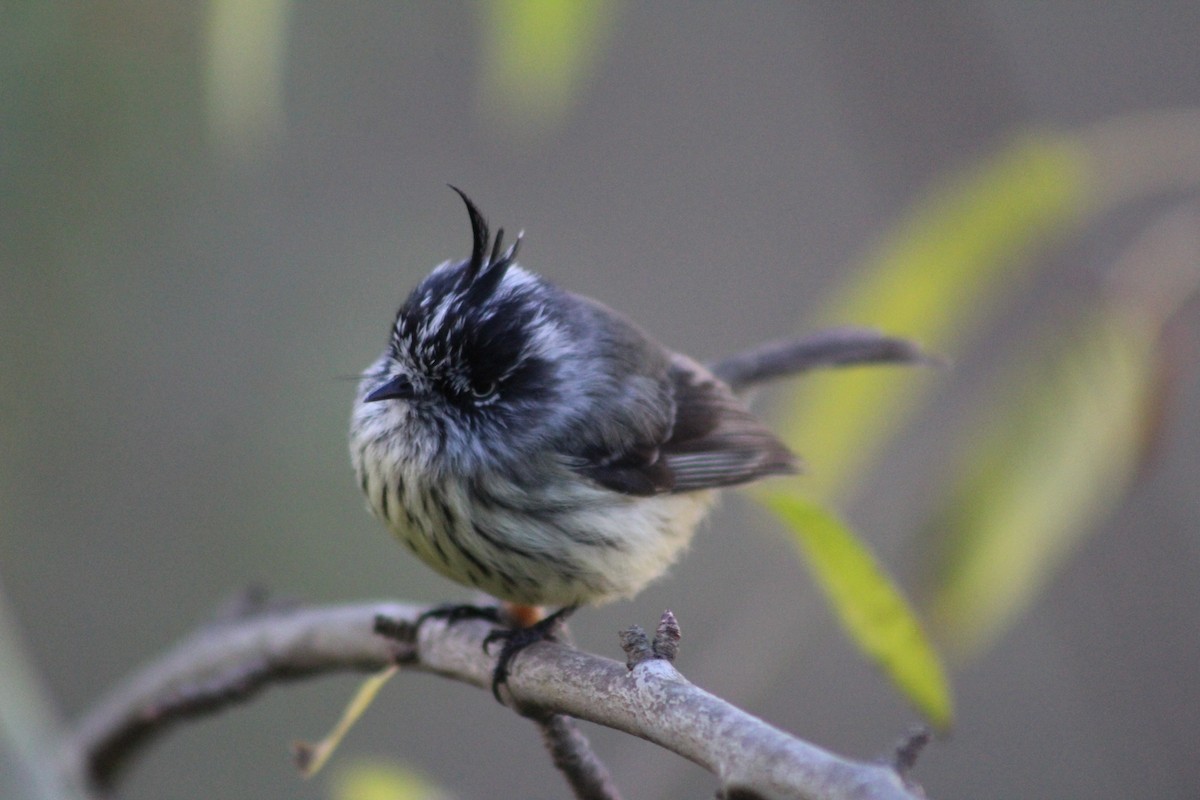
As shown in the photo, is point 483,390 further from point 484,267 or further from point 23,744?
point 23,744

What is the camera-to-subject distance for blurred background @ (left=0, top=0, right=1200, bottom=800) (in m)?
2.44

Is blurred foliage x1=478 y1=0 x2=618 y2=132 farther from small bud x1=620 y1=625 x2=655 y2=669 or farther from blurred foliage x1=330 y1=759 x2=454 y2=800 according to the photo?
blurred foliage x1=330 y1=759 x2=454 y2=800

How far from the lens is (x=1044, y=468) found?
7.86ft

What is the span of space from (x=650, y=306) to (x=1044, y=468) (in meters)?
3.31

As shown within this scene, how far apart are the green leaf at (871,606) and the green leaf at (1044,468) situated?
1.16 feet

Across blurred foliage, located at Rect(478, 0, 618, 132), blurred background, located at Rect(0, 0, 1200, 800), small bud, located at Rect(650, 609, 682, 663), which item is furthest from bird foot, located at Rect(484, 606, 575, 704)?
blurred foliage, located at Rect(478, 0, 618, 132)

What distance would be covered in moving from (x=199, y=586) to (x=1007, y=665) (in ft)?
10.5

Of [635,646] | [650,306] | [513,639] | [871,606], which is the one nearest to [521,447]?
[513,639]

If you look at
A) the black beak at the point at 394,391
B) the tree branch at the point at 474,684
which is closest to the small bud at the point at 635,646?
the tree branch at the point at 474,684

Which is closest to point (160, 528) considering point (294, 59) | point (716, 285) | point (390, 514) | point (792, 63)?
point (294, 59)

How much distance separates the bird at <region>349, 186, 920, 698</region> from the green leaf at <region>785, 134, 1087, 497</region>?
0.47 feet

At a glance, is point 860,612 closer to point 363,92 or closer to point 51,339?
point 51,339

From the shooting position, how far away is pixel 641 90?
6242 mm

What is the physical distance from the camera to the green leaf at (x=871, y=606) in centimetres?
203
